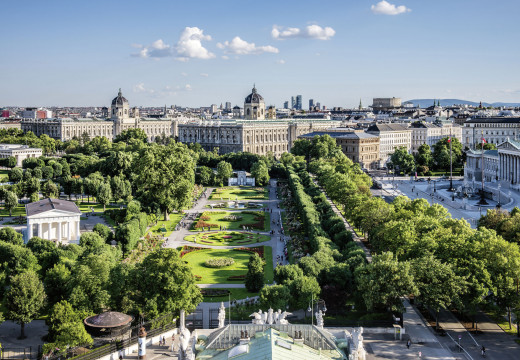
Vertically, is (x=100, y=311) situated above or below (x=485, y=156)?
below

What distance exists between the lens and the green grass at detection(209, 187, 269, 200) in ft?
387

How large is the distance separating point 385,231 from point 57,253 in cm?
3085

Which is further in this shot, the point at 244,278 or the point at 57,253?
the point at 244,278

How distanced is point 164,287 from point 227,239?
35.0m

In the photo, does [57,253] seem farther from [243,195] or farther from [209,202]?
[243,195]

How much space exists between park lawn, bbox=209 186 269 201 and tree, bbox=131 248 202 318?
229 feet

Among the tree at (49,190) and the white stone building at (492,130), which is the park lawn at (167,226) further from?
the white stone building at (492,130)

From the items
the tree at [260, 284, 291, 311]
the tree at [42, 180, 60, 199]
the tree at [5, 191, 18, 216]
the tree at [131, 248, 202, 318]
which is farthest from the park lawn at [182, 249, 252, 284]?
the tree at [42, 180, 60, 199]

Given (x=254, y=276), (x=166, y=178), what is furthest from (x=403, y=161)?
(x=254, y=276)

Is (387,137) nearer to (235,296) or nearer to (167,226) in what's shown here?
(167,226)

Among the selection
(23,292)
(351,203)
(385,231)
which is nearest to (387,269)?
(385,231)

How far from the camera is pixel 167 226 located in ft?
291

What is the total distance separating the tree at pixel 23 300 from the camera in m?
43.2

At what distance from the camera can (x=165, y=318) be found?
144 ft
